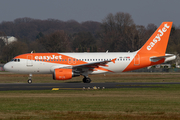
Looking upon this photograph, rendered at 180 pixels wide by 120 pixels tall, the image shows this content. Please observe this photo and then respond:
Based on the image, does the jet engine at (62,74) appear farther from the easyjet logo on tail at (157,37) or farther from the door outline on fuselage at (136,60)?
the easyjet logo on tail at (157,37)

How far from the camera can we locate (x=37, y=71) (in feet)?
116

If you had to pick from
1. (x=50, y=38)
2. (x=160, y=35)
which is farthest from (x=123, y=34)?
(x=160, y=35)

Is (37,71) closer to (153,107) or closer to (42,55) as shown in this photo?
(42,55)

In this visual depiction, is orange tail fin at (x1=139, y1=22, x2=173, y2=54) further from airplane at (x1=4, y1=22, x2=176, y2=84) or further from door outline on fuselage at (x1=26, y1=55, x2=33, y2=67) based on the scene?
door outline on fuselage at (x1=26, y1=55, x2=33, y2=67)

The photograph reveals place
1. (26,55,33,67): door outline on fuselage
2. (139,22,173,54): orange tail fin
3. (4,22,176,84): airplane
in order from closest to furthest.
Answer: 1. (4,22,176,84): airplane
2. (26,55,33,67): door outline on fuselage
3. (139,22,173,54): orange tail fin

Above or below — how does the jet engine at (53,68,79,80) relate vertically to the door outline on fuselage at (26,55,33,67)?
below

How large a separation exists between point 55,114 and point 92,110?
Answer: 6.59ft

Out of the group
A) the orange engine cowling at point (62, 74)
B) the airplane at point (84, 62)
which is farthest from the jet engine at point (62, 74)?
the airplane at point (84, 62)

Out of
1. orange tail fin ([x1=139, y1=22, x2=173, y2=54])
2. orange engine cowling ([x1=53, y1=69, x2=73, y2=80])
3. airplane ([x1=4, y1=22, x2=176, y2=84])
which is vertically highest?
orange tail fin ([x1=139, y1=22, x2=173, y2=54])

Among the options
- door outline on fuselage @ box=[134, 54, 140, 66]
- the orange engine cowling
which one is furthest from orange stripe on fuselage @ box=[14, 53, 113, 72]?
door outline on fuselage @ box=[134, 54, 140, 66]

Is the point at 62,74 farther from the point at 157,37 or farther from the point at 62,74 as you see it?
the point at 157,37

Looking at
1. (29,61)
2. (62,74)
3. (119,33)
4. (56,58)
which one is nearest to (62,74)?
(62,74)

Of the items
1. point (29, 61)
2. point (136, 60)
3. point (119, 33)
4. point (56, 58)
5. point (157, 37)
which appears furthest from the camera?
point (119, 33)

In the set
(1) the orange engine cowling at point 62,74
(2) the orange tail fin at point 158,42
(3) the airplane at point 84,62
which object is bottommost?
(1) the orange engine cowling at point 62,74
